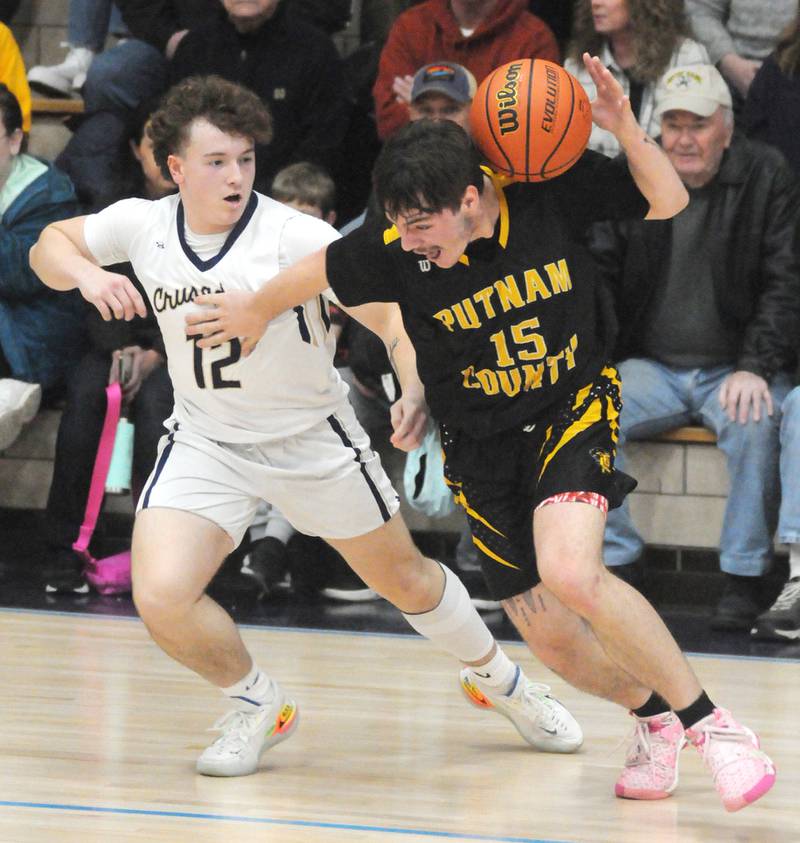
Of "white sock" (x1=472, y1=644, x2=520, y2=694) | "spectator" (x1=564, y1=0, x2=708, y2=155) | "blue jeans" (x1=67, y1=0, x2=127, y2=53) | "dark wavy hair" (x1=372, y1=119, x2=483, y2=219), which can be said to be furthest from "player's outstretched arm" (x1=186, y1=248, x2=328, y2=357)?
"blue jeans" (x1=67, y1=0, x2=127, y2=53)

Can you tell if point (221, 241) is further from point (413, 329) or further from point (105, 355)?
point (105, 355)

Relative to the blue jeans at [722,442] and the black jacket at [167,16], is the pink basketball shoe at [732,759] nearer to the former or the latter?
the blue jeans at [722,442]

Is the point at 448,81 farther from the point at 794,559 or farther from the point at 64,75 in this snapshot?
the point at 64,75

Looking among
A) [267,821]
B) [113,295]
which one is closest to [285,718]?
[267,821]

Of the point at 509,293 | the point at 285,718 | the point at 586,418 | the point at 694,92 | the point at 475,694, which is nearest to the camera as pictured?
the point at 509,293

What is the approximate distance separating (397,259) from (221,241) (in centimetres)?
60

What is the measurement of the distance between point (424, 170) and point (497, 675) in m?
1.59

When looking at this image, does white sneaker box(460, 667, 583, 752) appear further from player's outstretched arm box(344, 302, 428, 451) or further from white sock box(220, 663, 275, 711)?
player's outstretched arm box(344, 302, 428, 451)

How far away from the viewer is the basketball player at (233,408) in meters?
3.93

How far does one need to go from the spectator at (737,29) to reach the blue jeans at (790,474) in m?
2.00

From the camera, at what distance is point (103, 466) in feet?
21.5

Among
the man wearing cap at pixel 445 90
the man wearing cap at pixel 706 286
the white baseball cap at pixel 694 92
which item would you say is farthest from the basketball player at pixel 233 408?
the white baseball cap at pixel 694 92

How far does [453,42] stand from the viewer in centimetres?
709

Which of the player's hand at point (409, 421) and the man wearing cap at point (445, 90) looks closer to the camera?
the player's hand at point (409, 421)
